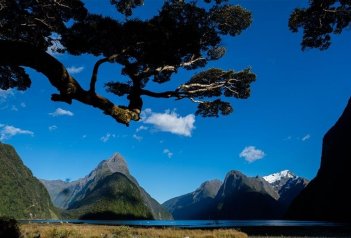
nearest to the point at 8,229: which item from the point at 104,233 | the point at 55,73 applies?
the point at 55,73

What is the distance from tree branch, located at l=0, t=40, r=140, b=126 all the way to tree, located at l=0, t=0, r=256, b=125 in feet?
0.09

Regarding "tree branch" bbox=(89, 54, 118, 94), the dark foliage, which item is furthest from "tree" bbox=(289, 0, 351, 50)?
the dark foliage

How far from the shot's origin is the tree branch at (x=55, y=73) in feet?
25.2

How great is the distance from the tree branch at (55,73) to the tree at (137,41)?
0.09ft

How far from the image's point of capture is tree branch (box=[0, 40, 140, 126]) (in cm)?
768

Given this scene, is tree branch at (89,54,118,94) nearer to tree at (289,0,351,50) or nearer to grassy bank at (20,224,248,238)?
tree at (289,0,351,50)

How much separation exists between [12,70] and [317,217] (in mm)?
204913

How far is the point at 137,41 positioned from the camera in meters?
10.8

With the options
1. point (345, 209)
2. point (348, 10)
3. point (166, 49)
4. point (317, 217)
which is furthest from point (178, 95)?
point (317, 217)

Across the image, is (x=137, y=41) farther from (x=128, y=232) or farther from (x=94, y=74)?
(x=128, y=232)

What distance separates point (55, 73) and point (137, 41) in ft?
10.4

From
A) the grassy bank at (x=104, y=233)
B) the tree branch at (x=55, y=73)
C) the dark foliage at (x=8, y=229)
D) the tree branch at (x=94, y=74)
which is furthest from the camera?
the grassy bank at (x=104, y=233)

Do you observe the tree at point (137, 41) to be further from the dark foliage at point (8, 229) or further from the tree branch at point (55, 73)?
the dark foliage at point (8, 229)

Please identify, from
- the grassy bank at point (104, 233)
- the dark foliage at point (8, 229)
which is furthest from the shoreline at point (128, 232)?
the dark foliage at point (8, 229)
